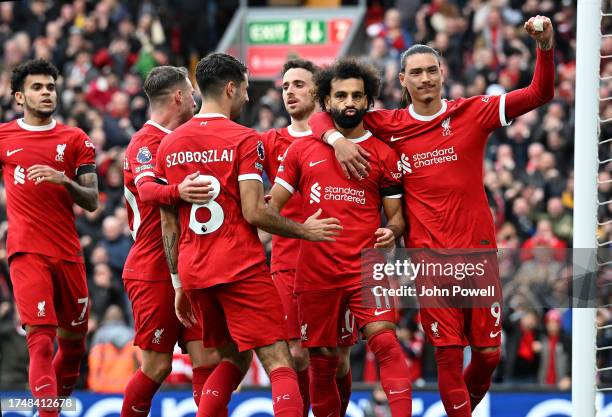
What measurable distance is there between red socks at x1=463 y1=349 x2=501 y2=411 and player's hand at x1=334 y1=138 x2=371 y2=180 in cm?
152

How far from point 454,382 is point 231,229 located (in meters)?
1.94

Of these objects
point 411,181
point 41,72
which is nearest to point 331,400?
point 411,181

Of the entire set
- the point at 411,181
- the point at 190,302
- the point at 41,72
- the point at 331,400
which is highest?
the point at 41,72

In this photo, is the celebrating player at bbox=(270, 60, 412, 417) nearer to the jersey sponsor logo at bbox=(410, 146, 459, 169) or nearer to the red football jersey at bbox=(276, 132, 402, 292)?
the red football jersey at bbox=(276, 132, 402, 292)

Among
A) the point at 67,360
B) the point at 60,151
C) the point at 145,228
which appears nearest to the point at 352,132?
the point at 145,228

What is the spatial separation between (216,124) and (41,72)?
2177mm

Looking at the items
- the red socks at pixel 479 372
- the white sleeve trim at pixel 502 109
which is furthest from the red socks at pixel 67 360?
the white sleeve trim at pixel 502 109

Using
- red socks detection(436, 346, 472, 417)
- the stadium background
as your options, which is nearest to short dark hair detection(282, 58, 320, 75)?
the stadium background

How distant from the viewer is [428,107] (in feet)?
30.8

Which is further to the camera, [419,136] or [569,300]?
[419,136]

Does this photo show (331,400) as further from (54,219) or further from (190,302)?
(54,219)

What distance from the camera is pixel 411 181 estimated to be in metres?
9.35

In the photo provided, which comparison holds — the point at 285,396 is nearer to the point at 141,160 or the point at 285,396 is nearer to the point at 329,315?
the point at 329,315

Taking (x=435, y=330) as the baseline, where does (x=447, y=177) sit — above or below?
above
